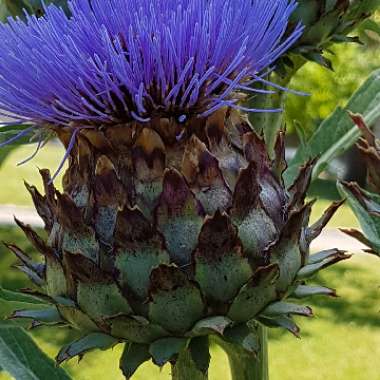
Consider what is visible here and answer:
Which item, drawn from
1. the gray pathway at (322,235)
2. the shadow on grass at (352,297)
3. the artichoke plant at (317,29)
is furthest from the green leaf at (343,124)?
the gray pathway at (322,235)

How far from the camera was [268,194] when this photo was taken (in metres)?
0.90

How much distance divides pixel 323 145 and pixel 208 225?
1.98 ft

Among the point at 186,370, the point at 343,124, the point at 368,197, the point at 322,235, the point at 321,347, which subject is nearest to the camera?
the point at 186,370

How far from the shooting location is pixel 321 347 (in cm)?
334

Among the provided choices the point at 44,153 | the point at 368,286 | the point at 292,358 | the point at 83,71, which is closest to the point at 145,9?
the point at 83,71

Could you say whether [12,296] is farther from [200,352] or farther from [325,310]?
[325,310]

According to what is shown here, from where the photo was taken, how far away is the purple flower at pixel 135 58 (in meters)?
0.85

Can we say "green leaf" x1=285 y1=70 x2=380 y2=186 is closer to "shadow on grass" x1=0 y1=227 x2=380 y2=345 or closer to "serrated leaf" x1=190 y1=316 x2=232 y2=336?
"serrated leaf" x1=190 y1=316 x2=232 y2=336

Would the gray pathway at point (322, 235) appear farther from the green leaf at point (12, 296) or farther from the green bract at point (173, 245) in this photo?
the green bract at point (173, 245)

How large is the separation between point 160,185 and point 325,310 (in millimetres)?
3004

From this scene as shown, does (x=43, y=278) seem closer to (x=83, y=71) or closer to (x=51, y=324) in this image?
(x=51, y=324)

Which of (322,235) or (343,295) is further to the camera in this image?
(322,235)

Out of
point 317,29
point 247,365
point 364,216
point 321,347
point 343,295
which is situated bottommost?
point 343,295

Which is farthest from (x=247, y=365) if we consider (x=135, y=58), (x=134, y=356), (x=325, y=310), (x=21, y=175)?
(x=21, y=175)
